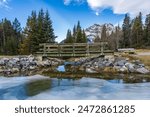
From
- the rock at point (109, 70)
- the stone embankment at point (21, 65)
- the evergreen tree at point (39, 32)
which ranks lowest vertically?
the rock at point (109, 70)

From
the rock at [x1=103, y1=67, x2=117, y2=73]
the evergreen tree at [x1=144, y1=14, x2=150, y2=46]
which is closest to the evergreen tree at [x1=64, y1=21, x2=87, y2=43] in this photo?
the evergreen tree at [x1=144, y1=14, x2=150, y2=46]

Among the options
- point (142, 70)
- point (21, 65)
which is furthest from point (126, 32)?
point (142, 70)

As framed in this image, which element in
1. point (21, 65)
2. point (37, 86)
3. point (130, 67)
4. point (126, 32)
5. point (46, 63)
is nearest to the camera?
point (37, 86)

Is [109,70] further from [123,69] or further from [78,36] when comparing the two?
[78,36]

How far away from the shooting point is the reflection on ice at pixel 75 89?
9398mm

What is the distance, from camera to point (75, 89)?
35.1 ft

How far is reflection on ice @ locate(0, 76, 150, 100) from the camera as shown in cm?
940

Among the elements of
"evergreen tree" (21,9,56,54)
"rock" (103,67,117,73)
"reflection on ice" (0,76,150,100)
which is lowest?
"reflection on ice" (0,76,150,100)

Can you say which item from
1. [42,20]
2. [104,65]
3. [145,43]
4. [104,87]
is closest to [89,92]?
[104,87]

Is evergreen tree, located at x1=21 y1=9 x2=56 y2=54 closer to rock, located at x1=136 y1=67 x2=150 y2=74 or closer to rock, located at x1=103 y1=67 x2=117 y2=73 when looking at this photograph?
rock, located at x1=103 y1=67 x2=117 y2=73

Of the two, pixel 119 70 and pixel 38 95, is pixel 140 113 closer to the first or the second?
pixel 38 95

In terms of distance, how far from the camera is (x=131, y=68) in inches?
610

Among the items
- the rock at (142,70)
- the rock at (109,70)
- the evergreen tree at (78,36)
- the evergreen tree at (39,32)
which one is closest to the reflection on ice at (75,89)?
the rock at (142,70)

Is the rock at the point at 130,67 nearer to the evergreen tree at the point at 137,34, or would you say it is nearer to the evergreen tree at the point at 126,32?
the evergreen tree at the point at 137,34
